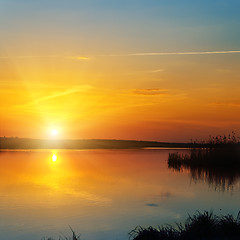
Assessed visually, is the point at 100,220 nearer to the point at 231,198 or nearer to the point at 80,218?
the point at 80,218

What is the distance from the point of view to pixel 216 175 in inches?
895

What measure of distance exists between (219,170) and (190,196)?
31.4 feet

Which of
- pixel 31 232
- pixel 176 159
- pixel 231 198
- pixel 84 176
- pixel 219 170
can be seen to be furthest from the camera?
pixel 176 159

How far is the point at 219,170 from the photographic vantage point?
974 inches

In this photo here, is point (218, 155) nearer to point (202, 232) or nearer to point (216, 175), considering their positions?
point (216, 175)

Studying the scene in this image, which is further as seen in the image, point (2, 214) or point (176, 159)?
point (176, 159)

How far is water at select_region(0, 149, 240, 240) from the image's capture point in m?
10.4

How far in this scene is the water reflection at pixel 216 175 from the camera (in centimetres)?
1849

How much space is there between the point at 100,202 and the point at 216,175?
34.9 feet

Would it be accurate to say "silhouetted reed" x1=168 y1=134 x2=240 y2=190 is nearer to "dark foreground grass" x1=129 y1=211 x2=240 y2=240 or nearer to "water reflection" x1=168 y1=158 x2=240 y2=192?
"water reflection" x1=168 y1=158 x2=240 y2=192

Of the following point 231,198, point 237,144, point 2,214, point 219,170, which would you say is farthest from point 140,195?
point 237,144

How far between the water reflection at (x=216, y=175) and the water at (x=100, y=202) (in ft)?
0.28

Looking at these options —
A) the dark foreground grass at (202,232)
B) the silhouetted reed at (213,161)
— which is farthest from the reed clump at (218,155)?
the dark foreground grass at (202,232)

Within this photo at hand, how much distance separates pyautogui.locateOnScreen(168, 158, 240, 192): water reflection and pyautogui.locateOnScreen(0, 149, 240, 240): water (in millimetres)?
86
